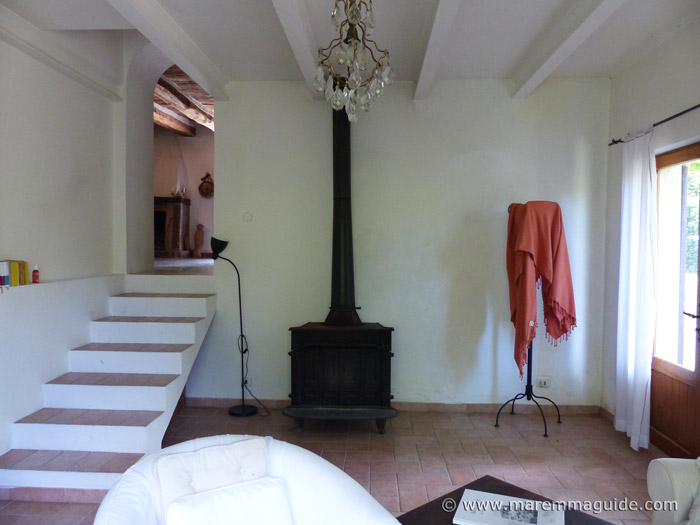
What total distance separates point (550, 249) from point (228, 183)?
9.64 feet

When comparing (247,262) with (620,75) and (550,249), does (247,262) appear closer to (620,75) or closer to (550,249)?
(550,249)

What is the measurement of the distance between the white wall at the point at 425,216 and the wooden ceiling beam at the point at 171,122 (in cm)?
373

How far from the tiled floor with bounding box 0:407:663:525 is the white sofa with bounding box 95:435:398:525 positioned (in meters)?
1.24

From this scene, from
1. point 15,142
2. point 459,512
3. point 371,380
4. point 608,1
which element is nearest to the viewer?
point 459,512

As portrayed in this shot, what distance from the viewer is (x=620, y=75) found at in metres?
4.09

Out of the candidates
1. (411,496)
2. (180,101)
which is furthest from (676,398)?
(180,101)

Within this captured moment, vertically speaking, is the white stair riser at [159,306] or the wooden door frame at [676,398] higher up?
the white stair riser at [159,306]

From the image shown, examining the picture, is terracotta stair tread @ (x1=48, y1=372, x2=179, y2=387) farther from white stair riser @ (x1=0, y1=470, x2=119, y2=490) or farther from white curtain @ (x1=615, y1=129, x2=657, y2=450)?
white curtain @ (x1=615, y1=129, x2=657, y2=450)

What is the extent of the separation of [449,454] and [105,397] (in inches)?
99.6

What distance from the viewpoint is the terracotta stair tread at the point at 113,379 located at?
3.37m

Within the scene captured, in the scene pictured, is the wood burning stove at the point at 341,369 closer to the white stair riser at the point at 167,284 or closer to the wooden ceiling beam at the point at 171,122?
the white stair riser at the point at 167,284

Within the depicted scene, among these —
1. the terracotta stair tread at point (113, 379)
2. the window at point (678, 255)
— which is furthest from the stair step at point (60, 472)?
the window at point (678, 255)

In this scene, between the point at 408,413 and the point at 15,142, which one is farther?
the point at 408,413

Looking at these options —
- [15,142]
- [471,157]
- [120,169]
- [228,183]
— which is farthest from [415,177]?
[15,142]
